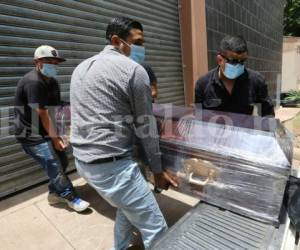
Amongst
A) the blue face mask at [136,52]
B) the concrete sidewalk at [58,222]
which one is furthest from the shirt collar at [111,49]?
the concrete sidewalk at [58,222]

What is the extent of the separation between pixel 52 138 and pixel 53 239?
928 millimetres

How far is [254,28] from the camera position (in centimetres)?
1001

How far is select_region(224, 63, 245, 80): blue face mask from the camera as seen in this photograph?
2.56m

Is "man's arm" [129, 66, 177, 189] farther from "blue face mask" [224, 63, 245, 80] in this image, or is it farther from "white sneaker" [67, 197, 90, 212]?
"white sneaker" [67, 197, 90, 212]

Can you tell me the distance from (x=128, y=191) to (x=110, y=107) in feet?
1.76

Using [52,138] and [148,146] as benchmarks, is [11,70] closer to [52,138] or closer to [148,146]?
[52,138]

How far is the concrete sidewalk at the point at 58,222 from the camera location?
8.41ft

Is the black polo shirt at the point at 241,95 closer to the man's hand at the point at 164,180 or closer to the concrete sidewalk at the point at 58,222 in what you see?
the man's hand at the point at 164,180

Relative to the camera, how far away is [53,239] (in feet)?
8.57

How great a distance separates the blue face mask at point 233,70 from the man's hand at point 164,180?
1.06 meters

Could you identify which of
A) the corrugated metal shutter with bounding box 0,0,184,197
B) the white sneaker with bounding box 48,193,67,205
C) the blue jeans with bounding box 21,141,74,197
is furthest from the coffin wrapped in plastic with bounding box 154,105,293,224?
the corrugated metal shutter with bounding box 0,0,184,197

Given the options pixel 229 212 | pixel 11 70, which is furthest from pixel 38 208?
pixel 229 212

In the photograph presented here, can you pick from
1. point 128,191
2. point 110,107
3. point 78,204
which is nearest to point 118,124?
point 110,107

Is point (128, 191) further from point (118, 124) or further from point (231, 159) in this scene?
point (231, 159)
